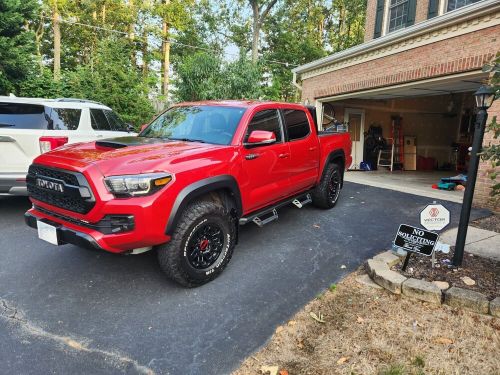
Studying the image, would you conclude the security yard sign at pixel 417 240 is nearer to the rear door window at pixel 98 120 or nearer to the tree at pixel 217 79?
the rear door window at pixel 98 120

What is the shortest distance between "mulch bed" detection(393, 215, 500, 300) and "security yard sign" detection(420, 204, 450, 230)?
1.47 ft

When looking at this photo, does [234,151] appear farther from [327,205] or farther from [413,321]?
[327,205]

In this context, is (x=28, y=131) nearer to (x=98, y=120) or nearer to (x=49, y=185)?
(x=98, y=120)

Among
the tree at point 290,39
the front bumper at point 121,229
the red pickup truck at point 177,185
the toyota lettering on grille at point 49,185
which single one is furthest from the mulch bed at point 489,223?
the tree at point 290,39

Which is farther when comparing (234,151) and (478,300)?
(234,151)

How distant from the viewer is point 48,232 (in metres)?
3.04

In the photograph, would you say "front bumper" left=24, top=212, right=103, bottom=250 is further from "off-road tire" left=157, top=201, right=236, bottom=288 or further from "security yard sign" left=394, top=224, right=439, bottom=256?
"security yard sign" left=394, top=224, right=439, bottom=256

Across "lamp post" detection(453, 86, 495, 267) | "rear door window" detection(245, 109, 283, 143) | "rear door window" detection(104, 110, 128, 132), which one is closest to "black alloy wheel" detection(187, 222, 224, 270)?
"rear door window" detection(245, 109, 283, 143)

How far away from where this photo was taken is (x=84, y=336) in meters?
2.60

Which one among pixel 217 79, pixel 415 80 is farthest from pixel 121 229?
pixel 217 79

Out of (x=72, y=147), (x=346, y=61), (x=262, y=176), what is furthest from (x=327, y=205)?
(x=346, y=61)

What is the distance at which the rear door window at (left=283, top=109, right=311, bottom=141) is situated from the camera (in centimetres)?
477

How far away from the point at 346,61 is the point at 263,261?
811 centimetres

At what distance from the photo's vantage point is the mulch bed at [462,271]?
10.6 ft
